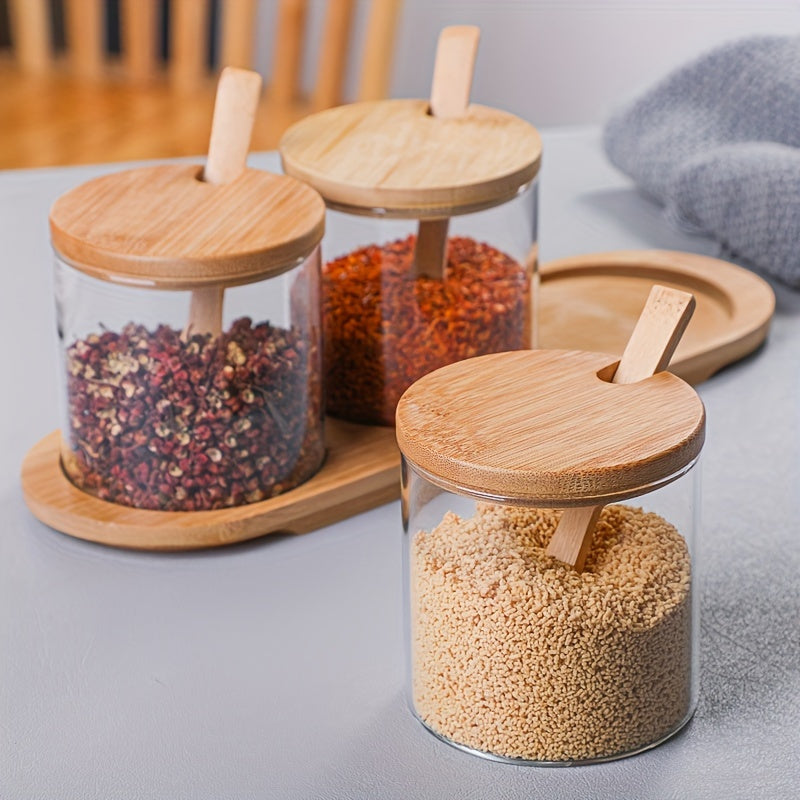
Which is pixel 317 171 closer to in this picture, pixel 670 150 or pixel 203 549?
pixel 203 549

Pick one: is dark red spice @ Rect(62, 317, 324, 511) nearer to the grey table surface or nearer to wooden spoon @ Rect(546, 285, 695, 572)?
the grey table surface

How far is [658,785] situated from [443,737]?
0.09 meters

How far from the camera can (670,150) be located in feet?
3.74

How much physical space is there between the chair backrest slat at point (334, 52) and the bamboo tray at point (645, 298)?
6.42ft

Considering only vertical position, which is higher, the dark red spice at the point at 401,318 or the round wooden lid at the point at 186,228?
the round wooden lid at the point at 186,228

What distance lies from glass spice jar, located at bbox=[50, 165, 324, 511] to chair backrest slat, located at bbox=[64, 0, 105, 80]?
2662 millimetres

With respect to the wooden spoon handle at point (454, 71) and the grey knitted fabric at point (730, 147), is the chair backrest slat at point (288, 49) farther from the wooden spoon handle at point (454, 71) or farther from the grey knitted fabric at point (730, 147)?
the wooden spoon handle at point (454, 71)

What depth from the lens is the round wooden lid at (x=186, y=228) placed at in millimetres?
640

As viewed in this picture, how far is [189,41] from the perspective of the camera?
3.14 metres

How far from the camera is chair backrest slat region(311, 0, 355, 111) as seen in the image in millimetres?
2824

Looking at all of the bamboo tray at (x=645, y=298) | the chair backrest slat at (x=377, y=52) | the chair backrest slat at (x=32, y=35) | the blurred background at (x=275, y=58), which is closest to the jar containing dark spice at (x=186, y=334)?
the bamboo tray at (x=645, y=298)

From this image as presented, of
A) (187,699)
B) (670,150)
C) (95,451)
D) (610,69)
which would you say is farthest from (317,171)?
(610,69)

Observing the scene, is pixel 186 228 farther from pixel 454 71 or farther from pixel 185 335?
pixel 454 71

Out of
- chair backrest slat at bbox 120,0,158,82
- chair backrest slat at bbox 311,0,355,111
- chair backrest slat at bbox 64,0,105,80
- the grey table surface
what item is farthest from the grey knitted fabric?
chair backrest slat at bbox 64,0,105,80
